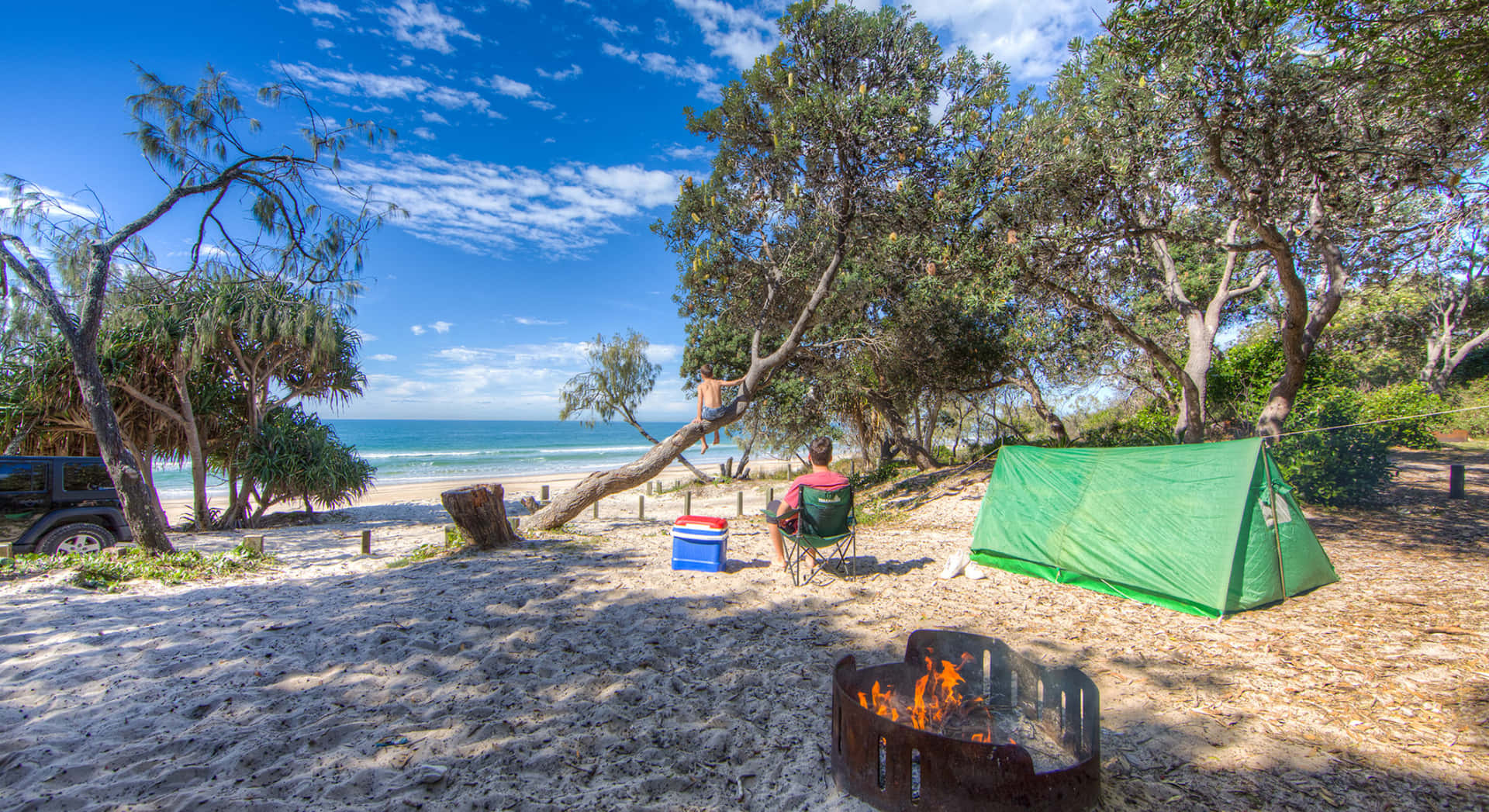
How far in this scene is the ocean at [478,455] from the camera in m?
30.2

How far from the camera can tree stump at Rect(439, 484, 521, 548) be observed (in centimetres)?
667

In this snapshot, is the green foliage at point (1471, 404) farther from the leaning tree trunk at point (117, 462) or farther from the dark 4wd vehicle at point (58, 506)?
the dark 4wd vehicle at point (58, 506)

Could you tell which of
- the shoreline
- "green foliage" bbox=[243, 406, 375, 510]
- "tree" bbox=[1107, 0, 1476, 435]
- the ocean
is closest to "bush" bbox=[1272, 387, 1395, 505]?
"tree" bbox=[1107, 0, 1476, 435]

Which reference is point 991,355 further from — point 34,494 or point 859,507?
point 34,494

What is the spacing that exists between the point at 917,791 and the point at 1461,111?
7.77m

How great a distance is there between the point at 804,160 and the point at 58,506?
10.5 metres

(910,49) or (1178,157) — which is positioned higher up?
(910,49)

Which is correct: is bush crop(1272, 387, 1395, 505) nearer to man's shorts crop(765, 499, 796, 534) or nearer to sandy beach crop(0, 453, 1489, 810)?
sandy beach crop(0, 453, 1489, 810)

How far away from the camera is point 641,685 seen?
338cm

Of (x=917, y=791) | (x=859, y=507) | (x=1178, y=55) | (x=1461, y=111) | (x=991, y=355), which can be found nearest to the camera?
(x=917, y=791)

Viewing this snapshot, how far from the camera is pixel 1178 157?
22.9 ft

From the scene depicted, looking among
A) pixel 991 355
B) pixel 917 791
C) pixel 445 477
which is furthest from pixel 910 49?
pixel 445 477

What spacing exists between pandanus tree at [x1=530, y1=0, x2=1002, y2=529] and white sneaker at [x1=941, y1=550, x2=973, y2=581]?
171 inches

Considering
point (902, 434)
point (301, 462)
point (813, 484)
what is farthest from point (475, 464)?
point (813, 484)
